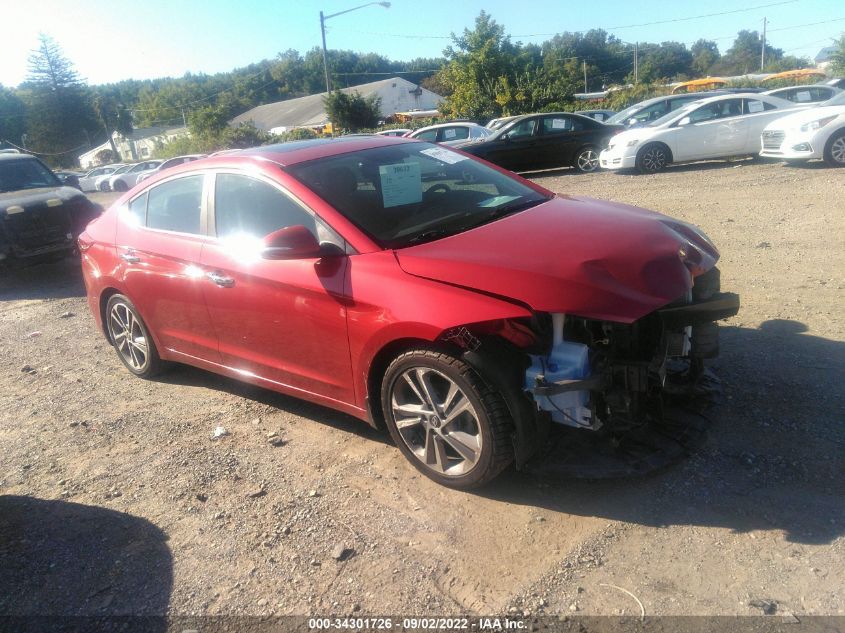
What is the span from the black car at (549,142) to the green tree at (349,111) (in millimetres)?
24912

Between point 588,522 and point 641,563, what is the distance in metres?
0.34

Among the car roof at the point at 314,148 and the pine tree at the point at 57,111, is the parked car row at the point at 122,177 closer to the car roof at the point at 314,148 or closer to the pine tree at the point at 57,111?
the car roof at the point at 314,148

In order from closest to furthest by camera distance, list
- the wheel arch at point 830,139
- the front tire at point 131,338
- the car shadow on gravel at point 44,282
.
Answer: the front tire at point 131,338, the car shadow on gravel at point 44,282, the wheel arch at point 830,139

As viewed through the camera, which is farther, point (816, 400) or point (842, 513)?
point (816, 400)

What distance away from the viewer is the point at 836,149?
39.5 ft

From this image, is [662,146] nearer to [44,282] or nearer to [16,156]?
[44,282]

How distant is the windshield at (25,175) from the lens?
10.3 m

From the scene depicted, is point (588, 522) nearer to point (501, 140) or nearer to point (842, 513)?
point (842, 513)

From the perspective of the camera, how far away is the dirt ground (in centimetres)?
267

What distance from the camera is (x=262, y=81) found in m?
104

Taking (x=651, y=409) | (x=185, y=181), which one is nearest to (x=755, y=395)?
(x=651, y=409)

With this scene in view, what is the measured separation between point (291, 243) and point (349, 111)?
38.7 m

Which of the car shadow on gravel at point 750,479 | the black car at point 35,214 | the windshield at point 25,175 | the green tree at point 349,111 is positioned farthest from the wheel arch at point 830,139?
the green tree at point 349,111

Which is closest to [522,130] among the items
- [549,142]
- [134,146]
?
[549,142]
